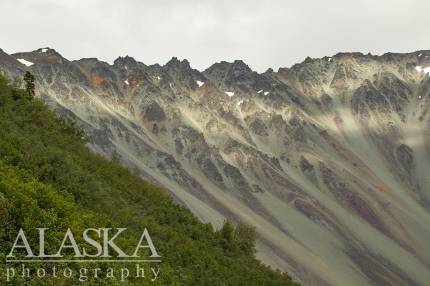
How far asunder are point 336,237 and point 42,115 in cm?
14172

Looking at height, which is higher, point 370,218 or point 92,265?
point 370,218

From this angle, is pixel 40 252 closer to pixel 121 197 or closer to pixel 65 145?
pixel 121 197

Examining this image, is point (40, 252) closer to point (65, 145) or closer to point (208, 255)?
point (208, 255)

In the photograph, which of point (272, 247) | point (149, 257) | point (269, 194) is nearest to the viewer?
point (149, 257)

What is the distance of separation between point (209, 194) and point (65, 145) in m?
140

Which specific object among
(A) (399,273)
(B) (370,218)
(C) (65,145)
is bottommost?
(C) (65,145)

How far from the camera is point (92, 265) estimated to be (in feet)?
67.1

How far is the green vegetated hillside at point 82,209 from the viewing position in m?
19.6

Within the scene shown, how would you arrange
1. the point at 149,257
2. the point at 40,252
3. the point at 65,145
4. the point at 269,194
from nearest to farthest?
1. the point at 40,252
2. the point at 149,257
3. the point at 65,145
4. the point at 269,194

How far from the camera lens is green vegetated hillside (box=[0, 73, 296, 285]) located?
19636 mm

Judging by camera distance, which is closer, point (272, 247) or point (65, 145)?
point (65, 145)

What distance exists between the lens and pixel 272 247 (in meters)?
142

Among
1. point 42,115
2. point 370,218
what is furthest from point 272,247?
point 42,115

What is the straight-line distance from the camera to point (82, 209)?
2628 cm
